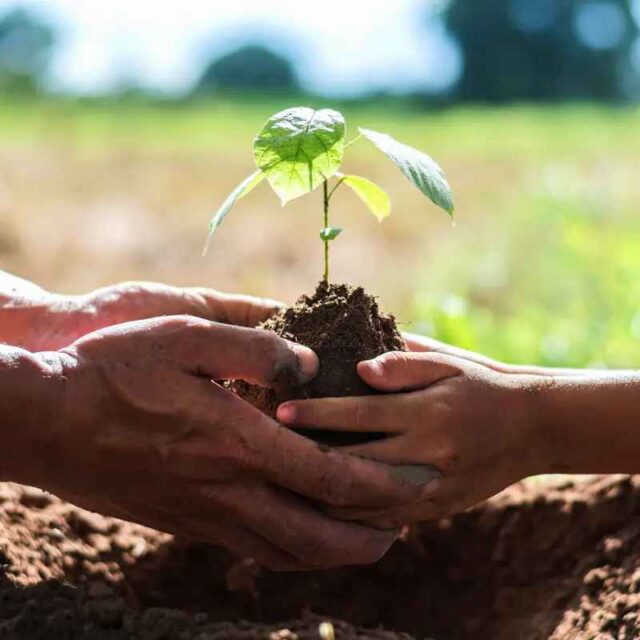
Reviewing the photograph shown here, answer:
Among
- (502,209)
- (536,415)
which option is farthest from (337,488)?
(502,209)

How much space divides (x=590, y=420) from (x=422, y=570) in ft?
1.69

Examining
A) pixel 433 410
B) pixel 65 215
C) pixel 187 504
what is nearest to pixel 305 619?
pixel 187 504

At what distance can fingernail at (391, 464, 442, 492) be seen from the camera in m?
1.33

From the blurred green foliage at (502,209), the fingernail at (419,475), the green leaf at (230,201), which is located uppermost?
the blurred green foliage at (502,209)

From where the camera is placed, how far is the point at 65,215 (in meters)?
5.87

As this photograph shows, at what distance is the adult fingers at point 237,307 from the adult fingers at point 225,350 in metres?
0.44

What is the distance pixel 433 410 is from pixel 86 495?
0.50 meters

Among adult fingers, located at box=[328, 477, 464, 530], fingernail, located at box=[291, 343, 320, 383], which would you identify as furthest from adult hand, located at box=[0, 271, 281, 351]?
adult fingers, located at box=[328, 477, 464, 530]

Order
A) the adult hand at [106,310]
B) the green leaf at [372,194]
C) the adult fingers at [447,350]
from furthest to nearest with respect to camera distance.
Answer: the adult hand at [106,310] → the adult fingers at [447,350] → the green leaf at [372,194]

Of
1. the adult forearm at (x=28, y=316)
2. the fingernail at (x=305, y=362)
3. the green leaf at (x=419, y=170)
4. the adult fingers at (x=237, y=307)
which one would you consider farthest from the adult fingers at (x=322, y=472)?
the adult forearm at (x=28, y=316)

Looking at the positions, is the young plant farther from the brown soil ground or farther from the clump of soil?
the brown soil ground

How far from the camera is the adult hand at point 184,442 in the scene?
1264 millimetres

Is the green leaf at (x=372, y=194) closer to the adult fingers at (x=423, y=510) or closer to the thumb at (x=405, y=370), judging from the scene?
the thumb at (x=405, y=370)

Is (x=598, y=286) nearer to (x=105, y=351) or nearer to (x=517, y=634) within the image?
(x=517, y=634)
